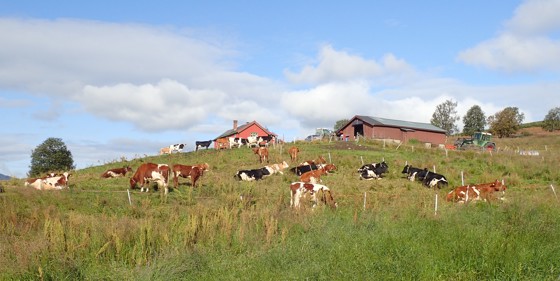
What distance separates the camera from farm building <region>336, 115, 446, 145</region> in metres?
54.9

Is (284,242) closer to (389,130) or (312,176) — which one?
(312,176)

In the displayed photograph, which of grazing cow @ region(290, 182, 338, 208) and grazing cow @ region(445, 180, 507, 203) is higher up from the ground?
grazing cow @ region(290, 182, 338, 208)

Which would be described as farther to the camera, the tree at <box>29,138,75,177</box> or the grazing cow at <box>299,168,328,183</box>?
the tree at <box>29,138,75,177</box>

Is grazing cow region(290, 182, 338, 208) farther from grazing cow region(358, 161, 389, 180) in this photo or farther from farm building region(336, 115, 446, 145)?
farm building region(336, 115, 446, 145)

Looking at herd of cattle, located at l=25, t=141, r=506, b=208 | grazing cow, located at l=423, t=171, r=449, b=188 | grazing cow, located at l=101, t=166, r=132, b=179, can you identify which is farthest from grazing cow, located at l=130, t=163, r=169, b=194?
grazing cow, located at l=423, t=171, r=449, b=188

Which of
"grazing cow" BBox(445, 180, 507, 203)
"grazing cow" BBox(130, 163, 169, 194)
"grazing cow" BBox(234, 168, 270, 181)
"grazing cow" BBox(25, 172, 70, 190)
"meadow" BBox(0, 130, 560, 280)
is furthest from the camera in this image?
"grazing cow" BBox(234, 168, 270, 181)

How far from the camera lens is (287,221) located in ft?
40.3

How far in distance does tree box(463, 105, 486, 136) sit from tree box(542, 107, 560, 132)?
1013cm

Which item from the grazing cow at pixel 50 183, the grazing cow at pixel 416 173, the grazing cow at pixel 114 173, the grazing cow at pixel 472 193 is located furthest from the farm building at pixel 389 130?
the grazing cow at pixel 50 183

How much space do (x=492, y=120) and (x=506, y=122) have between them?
3.60 m

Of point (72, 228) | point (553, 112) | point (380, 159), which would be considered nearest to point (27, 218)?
point (72, 228)

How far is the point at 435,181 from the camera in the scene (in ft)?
78.0

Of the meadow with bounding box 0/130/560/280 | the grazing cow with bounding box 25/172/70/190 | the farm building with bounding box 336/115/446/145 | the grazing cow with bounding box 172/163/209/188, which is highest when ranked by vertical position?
the farm building with bounding box 336/115/446/145

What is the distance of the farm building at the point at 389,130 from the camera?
54.9 m
